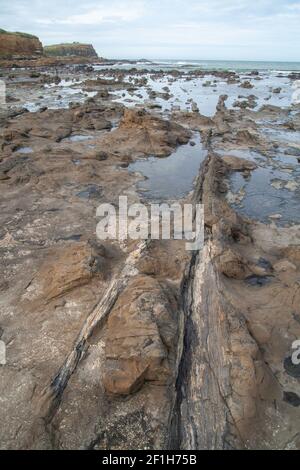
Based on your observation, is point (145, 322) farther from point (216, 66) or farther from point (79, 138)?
point (216, 66)

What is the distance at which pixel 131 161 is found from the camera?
12672 mm

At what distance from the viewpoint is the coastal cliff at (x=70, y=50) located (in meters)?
102

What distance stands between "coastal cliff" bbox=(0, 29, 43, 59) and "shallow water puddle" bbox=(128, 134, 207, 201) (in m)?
60.2

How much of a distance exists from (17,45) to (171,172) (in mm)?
66531

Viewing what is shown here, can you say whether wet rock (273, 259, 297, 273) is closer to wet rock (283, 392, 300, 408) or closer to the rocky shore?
the rocky shore

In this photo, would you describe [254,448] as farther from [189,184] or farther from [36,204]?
[189,184]

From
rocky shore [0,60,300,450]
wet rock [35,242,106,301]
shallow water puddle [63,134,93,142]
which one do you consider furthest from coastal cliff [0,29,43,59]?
wet rock [35,242,106,301]

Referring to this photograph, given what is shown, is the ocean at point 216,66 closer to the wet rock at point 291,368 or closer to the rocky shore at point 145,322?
the rocky shore at point 145,322

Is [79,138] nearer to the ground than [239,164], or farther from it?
farther from it

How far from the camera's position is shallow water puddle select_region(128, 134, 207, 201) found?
1002 centimetres

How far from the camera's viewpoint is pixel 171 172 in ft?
38.7

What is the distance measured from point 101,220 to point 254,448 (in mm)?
5632

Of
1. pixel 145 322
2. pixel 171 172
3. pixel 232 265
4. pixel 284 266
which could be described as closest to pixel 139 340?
pixel 145 322

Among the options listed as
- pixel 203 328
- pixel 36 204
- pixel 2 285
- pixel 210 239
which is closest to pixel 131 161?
pixel 36 204
